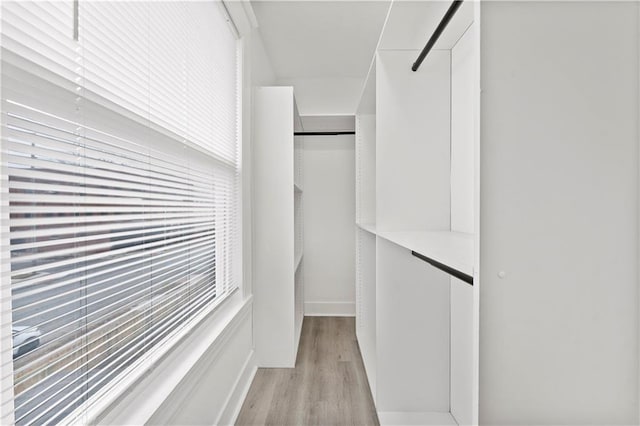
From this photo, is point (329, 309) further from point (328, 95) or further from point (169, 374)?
point (169, 374)

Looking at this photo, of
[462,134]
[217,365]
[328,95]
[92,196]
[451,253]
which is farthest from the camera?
[328,95]

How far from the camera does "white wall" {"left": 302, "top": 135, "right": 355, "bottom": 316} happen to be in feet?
12.6

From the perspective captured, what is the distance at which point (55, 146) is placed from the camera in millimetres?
763

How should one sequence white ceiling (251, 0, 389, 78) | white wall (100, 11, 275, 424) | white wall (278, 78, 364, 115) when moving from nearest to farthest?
white wall (100, 11, 275, 424), white ceiling (251, 0, 389, 78), white wall (278, 78, 364, 115)

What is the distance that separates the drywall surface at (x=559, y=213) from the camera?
24.7 inches

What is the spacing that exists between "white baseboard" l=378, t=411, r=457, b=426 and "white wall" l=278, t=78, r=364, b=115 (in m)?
2.83

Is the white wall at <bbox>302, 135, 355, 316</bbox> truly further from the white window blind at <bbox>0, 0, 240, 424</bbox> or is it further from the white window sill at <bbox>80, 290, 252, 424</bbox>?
the white window blind at <bbox>0, 0, 240, 424</bbox>

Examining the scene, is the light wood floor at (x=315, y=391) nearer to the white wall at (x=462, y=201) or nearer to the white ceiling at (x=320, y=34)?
the white wall at (x=462, y=201)

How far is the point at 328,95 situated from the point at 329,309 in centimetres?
229

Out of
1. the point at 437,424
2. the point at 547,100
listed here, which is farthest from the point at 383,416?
the point at 547,100

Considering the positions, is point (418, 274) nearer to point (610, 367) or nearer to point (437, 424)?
point (437, 424)

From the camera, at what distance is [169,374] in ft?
4.17

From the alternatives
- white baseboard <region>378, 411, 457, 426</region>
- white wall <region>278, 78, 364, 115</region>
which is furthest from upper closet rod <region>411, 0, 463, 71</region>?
white wall <region>278, 78, 364, 115</region>

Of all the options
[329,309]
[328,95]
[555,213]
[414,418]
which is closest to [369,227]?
[414,418]
